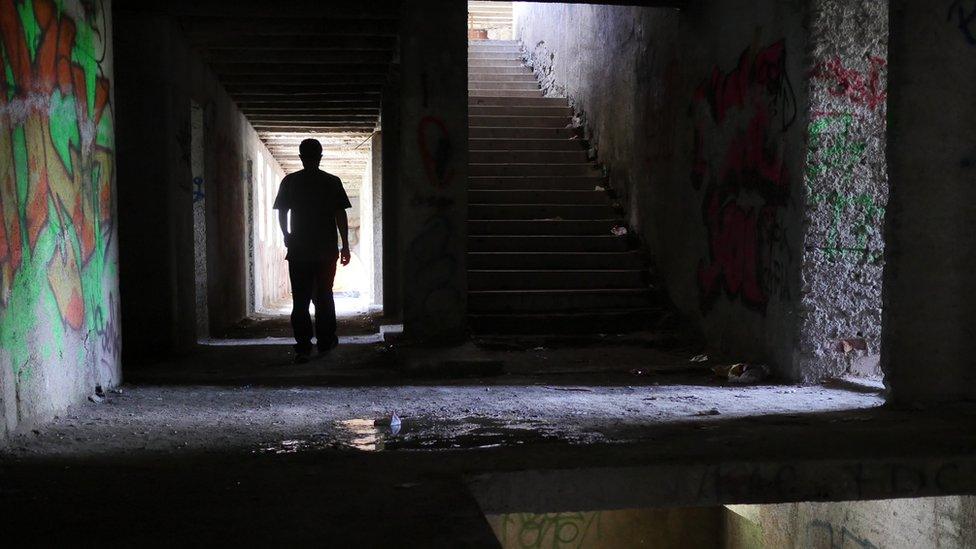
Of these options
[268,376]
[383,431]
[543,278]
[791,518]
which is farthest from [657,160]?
[383,431]

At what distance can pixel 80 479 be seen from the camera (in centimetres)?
305

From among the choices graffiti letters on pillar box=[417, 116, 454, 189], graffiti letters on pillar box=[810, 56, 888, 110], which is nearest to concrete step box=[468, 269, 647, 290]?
graffiti letters on pillar box=[417, 116, 454, 189]

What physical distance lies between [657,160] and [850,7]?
108 inches

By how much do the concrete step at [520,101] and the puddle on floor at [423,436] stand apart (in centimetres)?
820

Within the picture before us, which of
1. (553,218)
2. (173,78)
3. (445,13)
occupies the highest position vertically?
(445,13)

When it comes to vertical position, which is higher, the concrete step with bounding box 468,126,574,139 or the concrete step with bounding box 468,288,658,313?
the concrete step with bounding box 468,126,574,139

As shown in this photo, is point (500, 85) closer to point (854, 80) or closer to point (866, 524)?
point (854, 80)

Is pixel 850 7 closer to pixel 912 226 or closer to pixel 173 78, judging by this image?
pixel 912 226

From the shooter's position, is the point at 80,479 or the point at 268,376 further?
the point at 268,376

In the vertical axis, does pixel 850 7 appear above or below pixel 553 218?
above

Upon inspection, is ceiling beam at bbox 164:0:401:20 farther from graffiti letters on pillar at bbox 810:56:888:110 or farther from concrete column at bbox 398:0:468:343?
graffiti letters on pillar at bbox 810:56:888:110

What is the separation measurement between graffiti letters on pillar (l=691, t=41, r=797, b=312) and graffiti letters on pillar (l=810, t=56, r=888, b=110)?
0.23 metres

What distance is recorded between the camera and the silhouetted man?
6.41 metres

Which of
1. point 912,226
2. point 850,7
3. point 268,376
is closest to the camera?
point 912,226
